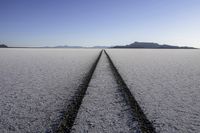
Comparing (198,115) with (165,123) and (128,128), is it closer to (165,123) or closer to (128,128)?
(165,123)

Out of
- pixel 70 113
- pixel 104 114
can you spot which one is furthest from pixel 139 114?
pixel 70 113

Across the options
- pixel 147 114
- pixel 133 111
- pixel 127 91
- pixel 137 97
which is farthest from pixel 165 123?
pixel 127 91

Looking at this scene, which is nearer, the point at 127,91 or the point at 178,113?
the point at 178,113

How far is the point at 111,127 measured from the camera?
112 inches

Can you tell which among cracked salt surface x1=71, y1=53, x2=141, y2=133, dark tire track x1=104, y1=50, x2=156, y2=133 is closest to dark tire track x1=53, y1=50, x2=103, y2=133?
cracked salt surface x1=71, y1=53, x2=141, y2=133

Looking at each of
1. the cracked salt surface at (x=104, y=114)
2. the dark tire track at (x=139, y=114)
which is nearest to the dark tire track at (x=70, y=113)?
the cracked salt surface at (x=104, y=114)

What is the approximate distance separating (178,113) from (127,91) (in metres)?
1.68

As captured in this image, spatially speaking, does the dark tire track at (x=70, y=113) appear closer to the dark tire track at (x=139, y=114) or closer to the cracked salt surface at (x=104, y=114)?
the cracked salt surface at (x=104, y=114)

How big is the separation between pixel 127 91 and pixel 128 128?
2.17 m

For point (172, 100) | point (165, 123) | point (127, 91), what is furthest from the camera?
point (127, 91)

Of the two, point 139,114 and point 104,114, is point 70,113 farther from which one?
point 139,114

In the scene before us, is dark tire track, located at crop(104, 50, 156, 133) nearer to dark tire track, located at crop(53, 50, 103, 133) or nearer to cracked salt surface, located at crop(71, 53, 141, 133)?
cracked salt surface, located at crop(71, 53, 141, 133)

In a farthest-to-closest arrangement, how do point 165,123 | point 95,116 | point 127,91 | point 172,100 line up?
1. point 127,91
2. point 172,100
3. point 95,116
4. point 165,123

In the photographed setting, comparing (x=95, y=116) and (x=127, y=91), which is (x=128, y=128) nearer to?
(x=95, y=116)
